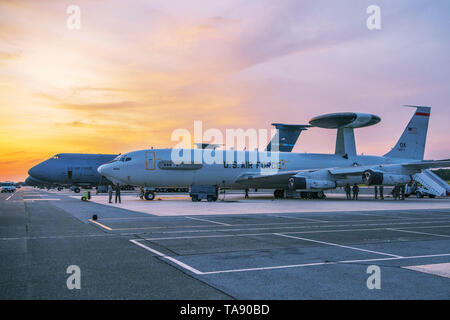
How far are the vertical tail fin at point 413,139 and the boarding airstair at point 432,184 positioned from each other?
12.8 ft

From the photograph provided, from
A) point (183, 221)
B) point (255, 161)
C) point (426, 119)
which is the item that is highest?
point (426, 119)

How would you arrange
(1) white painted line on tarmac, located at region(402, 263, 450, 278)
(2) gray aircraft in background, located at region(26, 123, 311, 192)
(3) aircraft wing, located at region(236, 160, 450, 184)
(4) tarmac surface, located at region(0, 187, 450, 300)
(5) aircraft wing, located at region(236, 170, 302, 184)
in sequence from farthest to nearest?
(2) gray aircraft in background, located at region(26, 123, 311, 192) < (5) aircraft wing, located at region(236, 170, 302, 184) < (3) aircraft wing, located at region(236, 160, 450, 184) < (1) white painted line on tarmac, located at region(402, 263, 450, 278) < (4) tarmac surface, located at region(0, 187, 450, 300)

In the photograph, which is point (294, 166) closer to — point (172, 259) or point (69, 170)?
point (69, 170)

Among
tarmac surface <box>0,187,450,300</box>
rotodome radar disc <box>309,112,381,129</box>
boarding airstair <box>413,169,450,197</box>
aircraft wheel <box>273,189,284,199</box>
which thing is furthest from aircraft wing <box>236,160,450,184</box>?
tarmac surface <box>0,187,450,300</box>

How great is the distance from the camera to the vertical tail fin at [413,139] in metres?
45.6

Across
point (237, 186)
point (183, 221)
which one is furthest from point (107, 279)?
point (237, 186)

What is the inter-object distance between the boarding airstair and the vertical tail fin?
12.8ft

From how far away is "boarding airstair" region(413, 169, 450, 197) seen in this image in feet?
157

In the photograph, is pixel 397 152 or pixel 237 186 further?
pixel 397 152

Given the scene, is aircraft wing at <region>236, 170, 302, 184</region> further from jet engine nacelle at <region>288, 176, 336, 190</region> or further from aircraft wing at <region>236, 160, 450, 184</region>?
jet engine nacelle at <region>288, 176, 336, 190</region>

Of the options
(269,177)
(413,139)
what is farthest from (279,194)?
(413,139)
